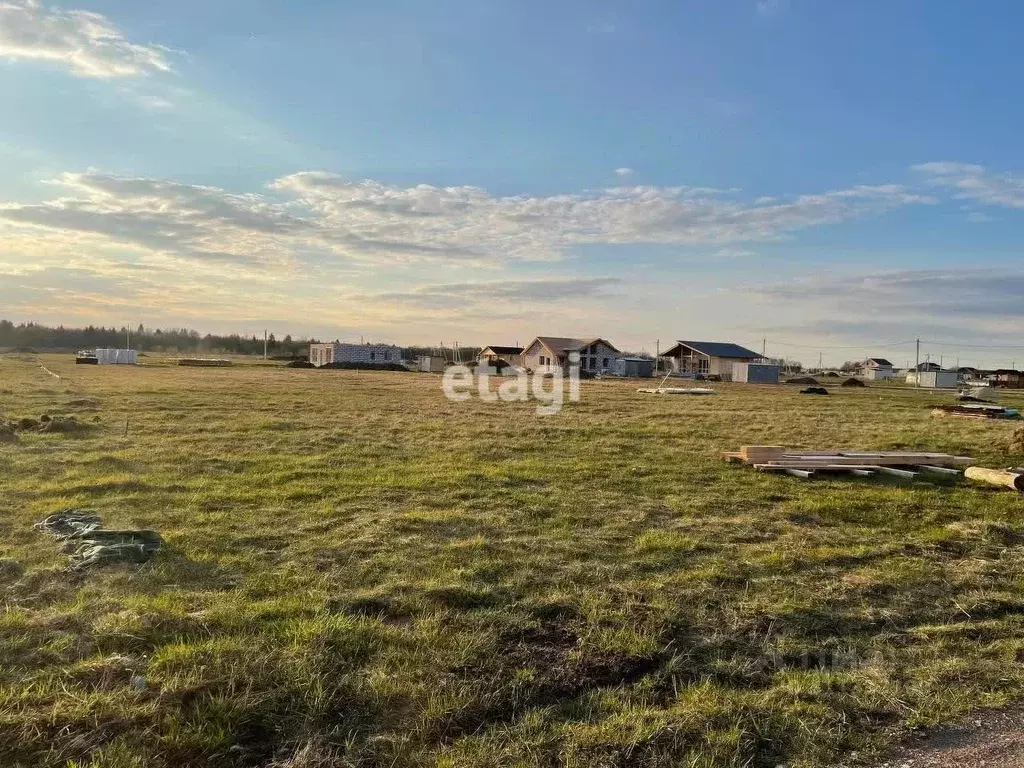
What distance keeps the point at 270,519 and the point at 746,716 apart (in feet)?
17.6

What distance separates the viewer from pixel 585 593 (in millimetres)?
5188

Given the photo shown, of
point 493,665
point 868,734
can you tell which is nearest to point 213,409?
point 493,665

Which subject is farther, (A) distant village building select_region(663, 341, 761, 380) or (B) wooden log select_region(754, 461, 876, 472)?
(A) distant village building select_region(663, 341, 761, 380)

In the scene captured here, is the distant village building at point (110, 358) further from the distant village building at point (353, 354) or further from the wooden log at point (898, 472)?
the wooden log at point (898, 472)

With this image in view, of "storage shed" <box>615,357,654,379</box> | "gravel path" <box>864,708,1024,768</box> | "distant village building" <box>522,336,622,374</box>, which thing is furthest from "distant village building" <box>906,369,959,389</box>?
"gravel path" <box>864,708,1024,768</box>

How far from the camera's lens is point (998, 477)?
10.4m

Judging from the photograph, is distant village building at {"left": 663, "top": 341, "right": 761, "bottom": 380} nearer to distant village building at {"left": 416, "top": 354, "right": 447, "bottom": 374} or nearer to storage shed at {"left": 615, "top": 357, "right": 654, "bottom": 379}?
storage shed at {"left": 615, "top": 357, "right": 654, "bottom": 379}

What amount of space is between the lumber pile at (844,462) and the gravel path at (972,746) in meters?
7.59

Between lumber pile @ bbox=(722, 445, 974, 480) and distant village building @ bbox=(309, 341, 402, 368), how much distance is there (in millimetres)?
63316

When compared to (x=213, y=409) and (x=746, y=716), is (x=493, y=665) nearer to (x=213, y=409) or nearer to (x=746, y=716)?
(x=746, y=716)

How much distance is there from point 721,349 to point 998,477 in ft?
187

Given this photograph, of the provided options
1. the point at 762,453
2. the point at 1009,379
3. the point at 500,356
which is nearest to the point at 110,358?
the point at 500,356

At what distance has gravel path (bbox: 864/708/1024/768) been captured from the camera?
3139 mm

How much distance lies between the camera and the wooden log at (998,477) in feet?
33.0
